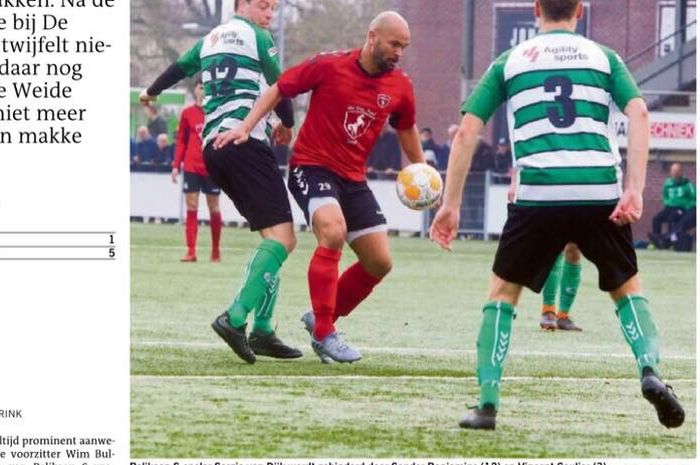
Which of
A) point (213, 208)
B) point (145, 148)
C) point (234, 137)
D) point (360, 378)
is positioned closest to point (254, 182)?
point (234, 137)

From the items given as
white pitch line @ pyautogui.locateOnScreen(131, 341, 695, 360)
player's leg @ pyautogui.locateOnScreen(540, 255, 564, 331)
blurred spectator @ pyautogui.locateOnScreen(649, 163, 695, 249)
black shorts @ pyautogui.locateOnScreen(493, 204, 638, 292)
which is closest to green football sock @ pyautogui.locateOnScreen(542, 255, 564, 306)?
player's leg @ pyautogui.locateOnScreen(540, 255, 564, 331)

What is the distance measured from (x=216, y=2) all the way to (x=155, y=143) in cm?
440

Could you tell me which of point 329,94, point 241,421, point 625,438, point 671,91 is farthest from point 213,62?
point 671,91

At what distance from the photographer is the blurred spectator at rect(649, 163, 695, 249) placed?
24.3 m

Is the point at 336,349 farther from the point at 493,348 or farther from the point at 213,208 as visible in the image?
the point at 213,208

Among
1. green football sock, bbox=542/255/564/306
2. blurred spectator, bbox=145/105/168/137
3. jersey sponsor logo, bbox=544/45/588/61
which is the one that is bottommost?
green football sock, bbox=542/255/564/306

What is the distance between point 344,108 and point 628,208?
2.39 m

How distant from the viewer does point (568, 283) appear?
11.2 meters

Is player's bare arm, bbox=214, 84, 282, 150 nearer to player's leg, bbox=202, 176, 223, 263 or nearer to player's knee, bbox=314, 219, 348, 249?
player's knee, bbox=314, 219, 348, 249

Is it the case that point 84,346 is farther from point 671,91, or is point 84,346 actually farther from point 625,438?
point 671,91

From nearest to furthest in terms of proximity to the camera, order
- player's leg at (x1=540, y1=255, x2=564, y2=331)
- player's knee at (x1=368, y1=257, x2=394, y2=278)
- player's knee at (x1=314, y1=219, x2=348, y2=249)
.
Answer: player's knee at (x1=314, y1=219, x2=348, y2=249) → player's knee at (x1=368, y1=257, x2=394, y2=278) → player's leg at (x1=540, y1=255, x2=564, y2=331)

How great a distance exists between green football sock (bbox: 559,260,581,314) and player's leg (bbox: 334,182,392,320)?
2.33 m

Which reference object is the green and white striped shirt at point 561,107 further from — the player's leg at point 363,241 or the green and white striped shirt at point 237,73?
the green and white striped shirt at point 237,73

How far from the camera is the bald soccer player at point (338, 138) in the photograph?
8.52m
